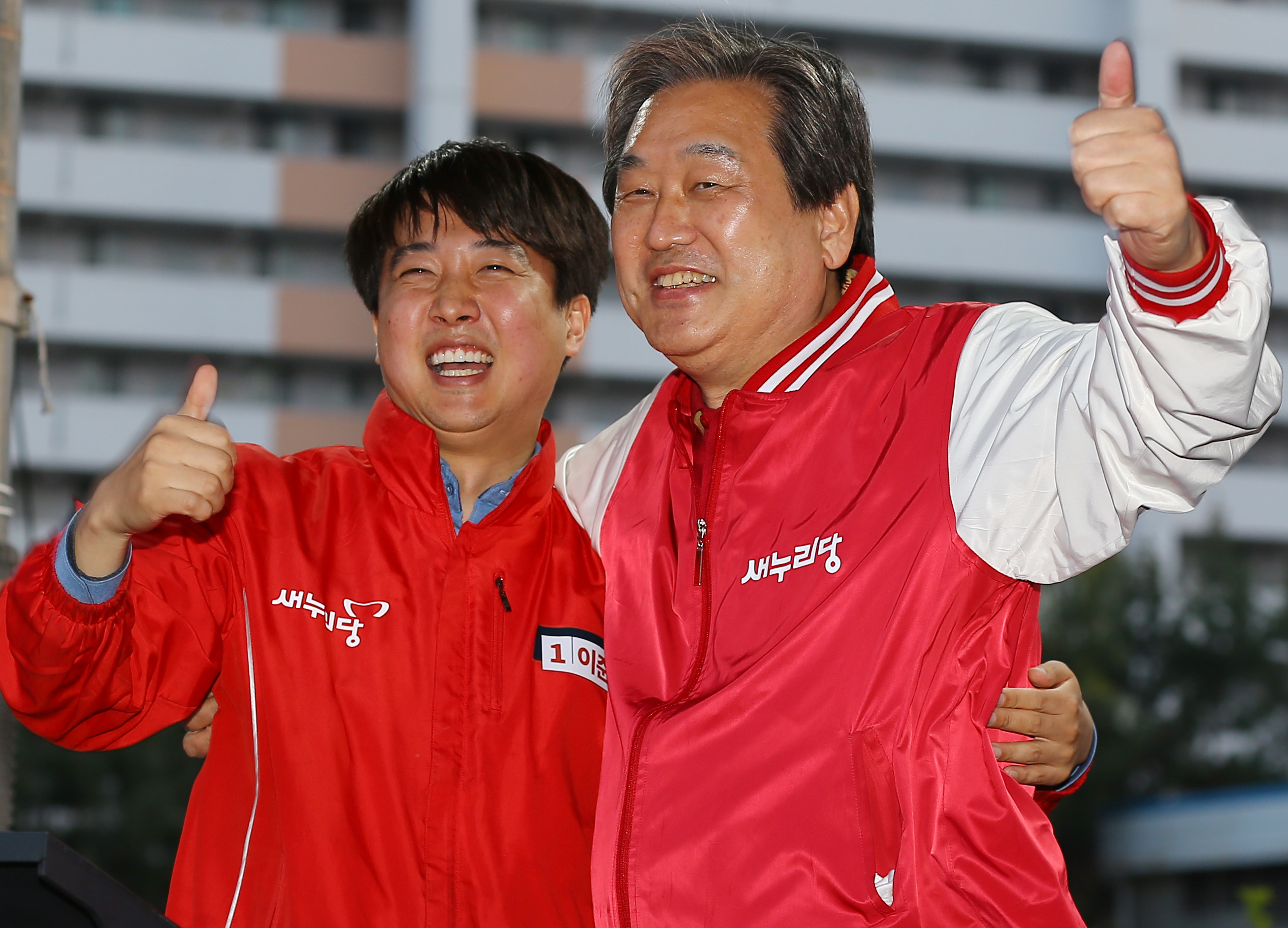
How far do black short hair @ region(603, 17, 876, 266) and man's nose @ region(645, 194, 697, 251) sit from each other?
0.58ft

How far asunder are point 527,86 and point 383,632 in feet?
94.5

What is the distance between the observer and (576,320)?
3.50 meters

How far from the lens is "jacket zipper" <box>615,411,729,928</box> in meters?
2.58

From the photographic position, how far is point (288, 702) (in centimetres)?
286

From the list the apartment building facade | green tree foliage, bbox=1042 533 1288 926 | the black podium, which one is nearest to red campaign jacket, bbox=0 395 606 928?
the black podium

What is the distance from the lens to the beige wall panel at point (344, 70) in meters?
30.1

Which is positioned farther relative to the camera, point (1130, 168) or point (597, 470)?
point (597, 470)

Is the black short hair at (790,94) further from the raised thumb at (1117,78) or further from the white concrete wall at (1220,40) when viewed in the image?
the white concrete wall at (1220,40)

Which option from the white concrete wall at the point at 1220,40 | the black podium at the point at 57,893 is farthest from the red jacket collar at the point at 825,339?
the white concrete wall at the point at 1220,40

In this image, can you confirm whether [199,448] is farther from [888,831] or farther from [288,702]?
[888,831]

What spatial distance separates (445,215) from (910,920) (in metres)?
1.80

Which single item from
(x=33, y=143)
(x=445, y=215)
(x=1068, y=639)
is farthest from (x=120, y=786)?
(x=445, y=215)

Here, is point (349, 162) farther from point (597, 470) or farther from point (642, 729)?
point (642, 729)

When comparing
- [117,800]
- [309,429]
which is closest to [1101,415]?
[117,800]
